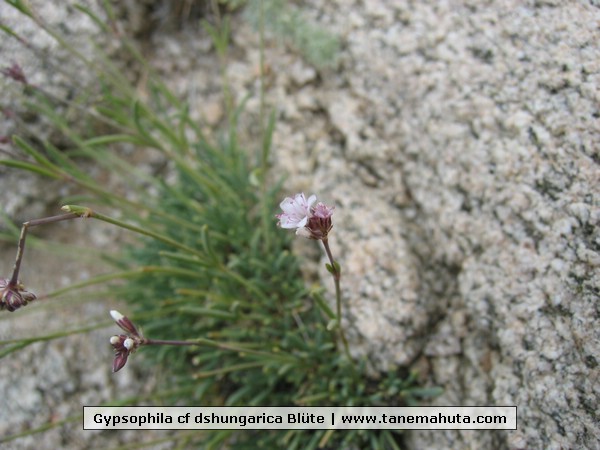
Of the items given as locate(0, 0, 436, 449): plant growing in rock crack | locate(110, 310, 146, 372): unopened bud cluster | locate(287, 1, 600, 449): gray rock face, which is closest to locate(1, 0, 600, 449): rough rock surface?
locate(287, 1, 600, 449): gray rock face

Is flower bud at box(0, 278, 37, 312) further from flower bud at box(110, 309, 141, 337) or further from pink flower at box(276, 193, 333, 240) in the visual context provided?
pink flower at box(276, 193, 333, 240)

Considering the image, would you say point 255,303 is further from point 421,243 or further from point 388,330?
point 421,243

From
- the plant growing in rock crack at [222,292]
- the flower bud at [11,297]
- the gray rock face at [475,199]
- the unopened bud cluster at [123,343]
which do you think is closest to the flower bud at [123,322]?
the unopened bud cluster at [123,343]

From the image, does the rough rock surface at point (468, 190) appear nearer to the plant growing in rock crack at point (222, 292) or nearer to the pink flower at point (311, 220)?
the plant growing in rock crack at point (222, 292)
